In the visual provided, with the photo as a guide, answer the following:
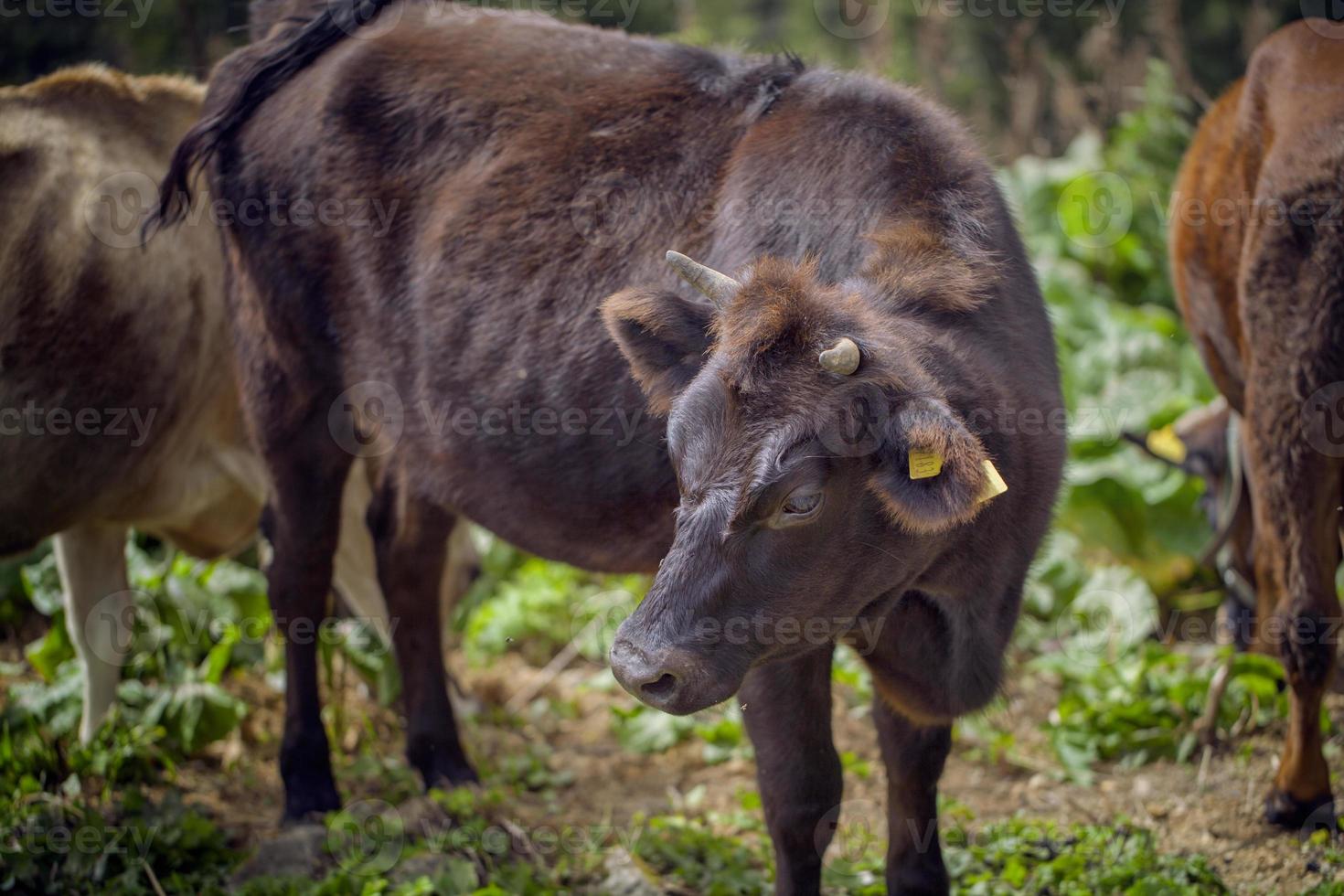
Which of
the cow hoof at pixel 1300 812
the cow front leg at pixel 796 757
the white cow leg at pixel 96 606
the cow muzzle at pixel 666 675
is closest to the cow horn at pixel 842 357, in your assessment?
the cow muzzle at pixel 666 675

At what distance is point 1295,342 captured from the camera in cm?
417

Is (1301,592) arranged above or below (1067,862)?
above

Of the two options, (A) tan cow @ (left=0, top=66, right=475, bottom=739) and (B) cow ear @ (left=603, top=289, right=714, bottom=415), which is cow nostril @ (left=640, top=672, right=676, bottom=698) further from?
(A) tan cow @ (left=0, top=66, right=475, bottom=739)

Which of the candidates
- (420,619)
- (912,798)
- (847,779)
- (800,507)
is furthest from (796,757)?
(420,619)

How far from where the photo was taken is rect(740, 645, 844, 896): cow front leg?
3.60 meters

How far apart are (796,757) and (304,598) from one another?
2.35 meters

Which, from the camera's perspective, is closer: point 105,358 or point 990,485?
point 990,485

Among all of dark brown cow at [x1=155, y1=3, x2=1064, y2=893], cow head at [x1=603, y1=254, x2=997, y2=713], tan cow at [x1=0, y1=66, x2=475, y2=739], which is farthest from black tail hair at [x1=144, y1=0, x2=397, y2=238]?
cow head at [x1=603, y1=254, x2=997, y2=713]

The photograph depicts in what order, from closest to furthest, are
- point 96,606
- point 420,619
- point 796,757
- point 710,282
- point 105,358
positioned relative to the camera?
point 710,282
point 796,757
point 105,358
point 420,619
point 96,606

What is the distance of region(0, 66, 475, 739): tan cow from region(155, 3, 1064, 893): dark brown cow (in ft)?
1.23

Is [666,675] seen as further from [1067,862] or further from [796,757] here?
[1067,862]

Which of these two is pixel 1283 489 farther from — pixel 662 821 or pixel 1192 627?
pixel 662 821

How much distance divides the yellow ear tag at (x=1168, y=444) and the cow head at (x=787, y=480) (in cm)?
381

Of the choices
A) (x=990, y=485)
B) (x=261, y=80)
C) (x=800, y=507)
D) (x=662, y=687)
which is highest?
(x=261, y=80)
